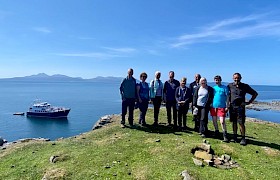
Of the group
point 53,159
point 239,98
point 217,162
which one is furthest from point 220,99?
point 53,159

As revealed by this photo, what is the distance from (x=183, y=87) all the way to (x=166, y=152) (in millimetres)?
4894

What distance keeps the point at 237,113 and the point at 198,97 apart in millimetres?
2401

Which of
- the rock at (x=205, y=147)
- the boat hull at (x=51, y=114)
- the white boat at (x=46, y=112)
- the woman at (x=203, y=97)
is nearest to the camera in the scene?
the rock at (x=205, y=147)

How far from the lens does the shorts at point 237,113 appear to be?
1371 centimetres

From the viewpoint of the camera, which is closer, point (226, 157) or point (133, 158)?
point (226, 157)

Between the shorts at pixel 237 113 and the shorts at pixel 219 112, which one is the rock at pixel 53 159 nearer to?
the shorts at pixel 219 112

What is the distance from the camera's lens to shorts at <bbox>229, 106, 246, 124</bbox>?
13.7 metres

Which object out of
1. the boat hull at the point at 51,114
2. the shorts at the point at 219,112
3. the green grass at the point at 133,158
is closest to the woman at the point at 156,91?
the green grass at the point at 133,158

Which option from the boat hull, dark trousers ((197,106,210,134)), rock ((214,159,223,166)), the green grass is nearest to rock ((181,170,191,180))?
the green grass

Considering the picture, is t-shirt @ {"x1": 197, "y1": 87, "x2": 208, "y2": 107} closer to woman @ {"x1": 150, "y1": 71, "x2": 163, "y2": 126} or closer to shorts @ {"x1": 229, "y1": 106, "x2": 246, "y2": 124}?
shorts @ {"x1": 229, "y1": 106, "x2": 246, "y2": 124}

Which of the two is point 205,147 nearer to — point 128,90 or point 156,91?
point 156,91

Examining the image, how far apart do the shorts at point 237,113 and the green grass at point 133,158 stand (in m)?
1.39

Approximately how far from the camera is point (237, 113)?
13781mm

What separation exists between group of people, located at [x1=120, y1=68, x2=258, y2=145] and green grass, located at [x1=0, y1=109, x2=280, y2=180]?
4.04 ft
